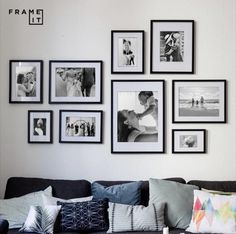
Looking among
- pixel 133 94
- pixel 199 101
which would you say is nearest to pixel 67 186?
pixel 133 94

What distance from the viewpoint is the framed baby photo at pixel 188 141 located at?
4090 mm

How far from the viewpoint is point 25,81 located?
4121mm

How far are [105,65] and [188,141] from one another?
3.39 feet

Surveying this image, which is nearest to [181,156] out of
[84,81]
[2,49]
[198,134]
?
[198,134]

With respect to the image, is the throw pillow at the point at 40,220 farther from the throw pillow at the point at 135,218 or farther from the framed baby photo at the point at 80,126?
the framed baby photo at the point at 80,126

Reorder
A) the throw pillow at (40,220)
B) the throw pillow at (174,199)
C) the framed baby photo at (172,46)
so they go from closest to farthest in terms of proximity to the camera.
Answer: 1. the throw pillow at (40,220)
2. the throw pillow at (174,199)
3. the framed baby photo at (172,46)

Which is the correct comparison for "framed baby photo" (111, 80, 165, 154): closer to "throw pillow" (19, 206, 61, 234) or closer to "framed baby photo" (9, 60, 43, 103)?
"framed baby photo" (9, 60, 43, 103)

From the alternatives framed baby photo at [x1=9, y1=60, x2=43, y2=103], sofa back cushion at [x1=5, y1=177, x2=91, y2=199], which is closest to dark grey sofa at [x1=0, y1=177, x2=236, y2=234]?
sofa back cushion at [x1=5, y1=177, x2=91, y2=199]

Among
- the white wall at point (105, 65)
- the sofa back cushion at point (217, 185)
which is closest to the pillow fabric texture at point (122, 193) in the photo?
the white wall at point (105, 65)

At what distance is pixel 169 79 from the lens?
411 cm

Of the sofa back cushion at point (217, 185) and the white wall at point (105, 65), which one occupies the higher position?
the white wall at point (105, 65)

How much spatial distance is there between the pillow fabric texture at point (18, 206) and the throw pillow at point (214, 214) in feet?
3.94

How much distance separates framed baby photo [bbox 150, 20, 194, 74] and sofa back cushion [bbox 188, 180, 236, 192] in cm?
101

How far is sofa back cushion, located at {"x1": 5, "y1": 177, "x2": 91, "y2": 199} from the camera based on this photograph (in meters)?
3.73
